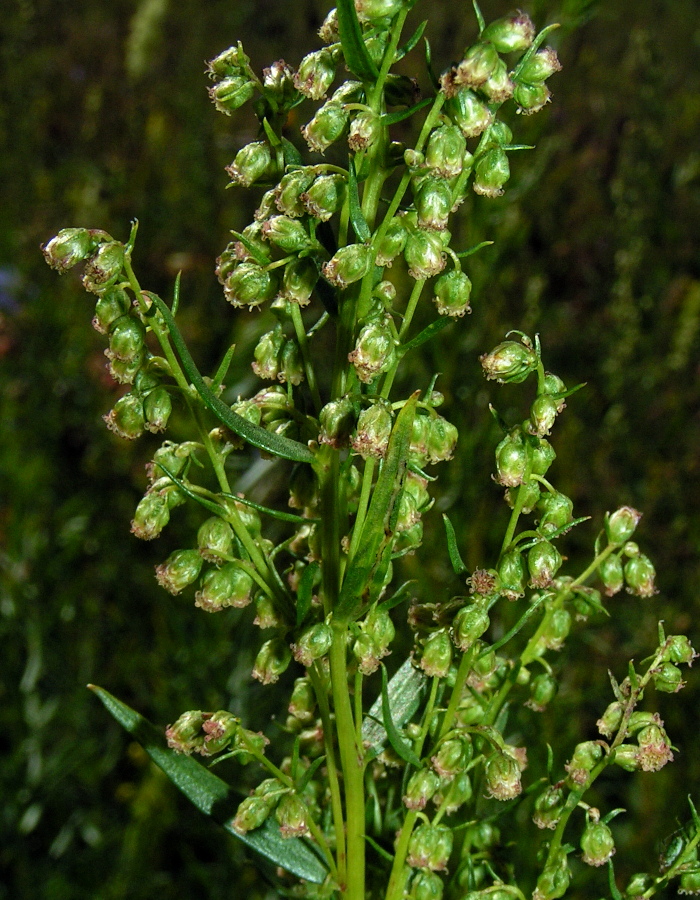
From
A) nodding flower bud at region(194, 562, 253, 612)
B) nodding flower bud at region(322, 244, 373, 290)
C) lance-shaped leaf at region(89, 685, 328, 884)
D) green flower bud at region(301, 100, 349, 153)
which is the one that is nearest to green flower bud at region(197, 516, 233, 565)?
nodding flower bud at region(194, 562, 253, 612)

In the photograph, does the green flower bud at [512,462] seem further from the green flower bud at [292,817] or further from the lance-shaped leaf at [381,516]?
the green flower bud at [292,817]

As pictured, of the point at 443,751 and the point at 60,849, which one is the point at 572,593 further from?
the point at 60,849

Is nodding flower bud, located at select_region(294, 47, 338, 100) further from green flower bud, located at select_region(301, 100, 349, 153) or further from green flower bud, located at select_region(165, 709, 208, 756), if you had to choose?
green flower bud, located at select_region(165, 709, 208, 756)

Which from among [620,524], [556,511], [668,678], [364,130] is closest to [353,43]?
[364,130]

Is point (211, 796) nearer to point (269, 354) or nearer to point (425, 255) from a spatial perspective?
point (269, 354)

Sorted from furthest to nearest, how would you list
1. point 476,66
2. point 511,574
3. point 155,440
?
point 155,440 → point 511,574 → point 476,66
